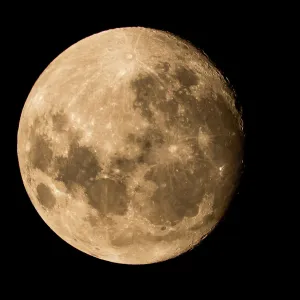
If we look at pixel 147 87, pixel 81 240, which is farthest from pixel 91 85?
pixel 81 240

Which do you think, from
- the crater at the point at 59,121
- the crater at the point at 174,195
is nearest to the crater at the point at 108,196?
the crater at the point at 174,195

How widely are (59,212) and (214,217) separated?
163 cm

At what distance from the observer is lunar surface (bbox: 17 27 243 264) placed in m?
4.17

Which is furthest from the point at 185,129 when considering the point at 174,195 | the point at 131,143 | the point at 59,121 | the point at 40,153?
the point at 40,153

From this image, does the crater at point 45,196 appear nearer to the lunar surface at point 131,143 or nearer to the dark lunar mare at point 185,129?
the lunar surface at point 131,143

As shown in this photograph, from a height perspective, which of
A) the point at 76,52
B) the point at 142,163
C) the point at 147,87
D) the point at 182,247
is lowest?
the point at 182,247

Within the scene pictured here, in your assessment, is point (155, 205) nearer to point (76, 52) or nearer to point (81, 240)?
point (81, 240)

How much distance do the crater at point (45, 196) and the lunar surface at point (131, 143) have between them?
14 mm

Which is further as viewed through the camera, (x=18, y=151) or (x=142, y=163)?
(x=18, y=151)

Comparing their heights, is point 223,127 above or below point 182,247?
above

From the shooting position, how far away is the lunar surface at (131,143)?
4.17 metres

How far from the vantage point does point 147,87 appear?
167 inches

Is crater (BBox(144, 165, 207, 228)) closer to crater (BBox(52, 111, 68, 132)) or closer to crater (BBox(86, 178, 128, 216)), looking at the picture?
crater (BBox(86, 178, 128, 216))

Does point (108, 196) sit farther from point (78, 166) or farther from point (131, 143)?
point (131, 143)
